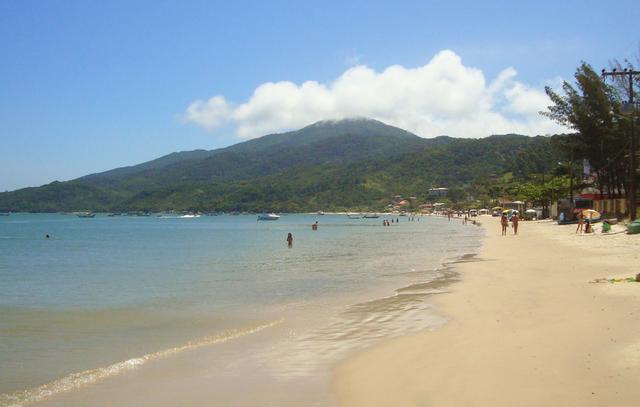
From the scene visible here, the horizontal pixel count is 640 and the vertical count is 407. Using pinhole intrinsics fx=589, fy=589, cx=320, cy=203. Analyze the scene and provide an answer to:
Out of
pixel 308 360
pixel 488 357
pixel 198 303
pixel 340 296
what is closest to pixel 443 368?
pixel 488 357

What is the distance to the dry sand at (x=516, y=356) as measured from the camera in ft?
21.0

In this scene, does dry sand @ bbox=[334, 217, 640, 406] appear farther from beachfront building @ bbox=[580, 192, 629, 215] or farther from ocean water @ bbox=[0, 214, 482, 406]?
beachfront building @ bbox=[580, 192, 629, 215]

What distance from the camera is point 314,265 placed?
27875mm

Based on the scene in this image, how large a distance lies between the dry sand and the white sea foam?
3.29m

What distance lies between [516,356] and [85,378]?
19.8 feet

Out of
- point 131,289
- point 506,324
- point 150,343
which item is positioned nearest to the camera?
point 506,324

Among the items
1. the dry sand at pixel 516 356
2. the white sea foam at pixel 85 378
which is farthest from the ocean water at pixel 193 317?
the dry sand at pixel 516 356

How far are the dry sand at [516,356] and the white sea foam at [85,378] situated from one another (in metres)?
3.29

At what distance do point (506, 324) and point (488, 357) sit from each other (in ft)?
7.91

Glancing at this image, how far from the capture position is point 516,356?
788 centimetres

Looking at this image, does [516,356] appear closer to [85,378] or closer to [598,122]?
[85,378]

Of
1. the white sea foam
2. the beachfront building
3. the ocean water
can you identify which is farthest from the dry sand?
the beachfront building

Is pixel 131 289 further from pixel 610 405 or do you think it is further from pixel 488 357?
pixel 610 405

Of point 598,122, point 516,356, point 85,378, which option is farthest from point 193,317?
point 598,122
